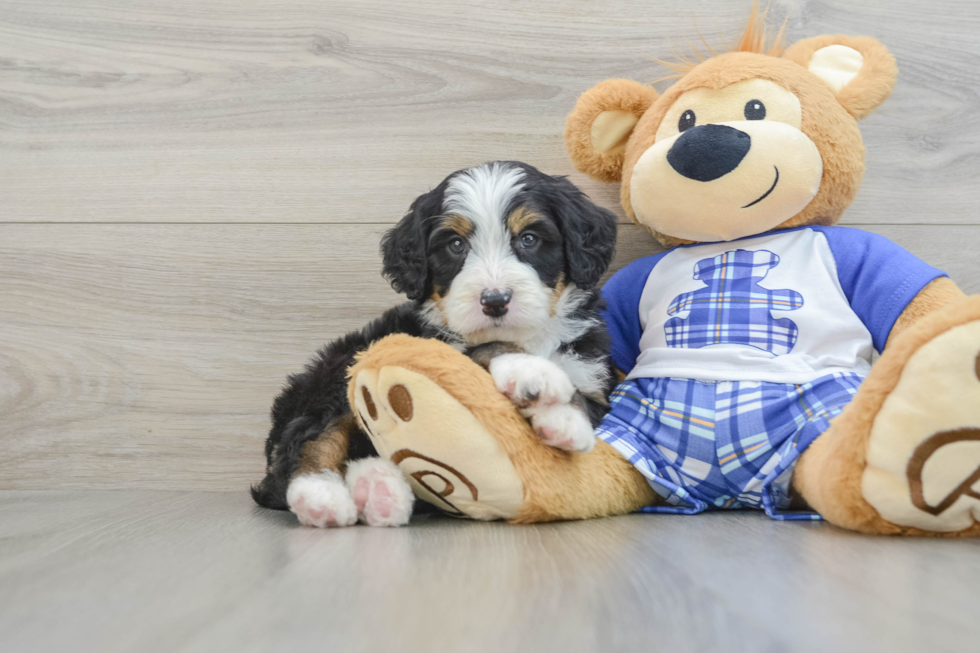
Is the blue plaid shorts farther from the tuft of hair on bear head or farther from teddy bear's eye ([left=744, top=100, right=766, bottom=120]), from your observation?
the tuft of hair on bear head

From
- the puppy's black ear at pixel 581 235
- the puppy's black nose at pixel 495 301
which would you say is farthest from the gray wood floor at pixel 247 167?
the puppy's black nose at pixel 495 301

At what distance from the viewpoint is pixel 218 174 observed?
80.1 inches

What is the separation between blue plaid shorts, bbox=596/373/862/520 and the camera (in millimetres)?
1347

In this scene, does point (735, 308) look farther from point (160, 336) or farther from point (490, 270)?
point (160, 336)

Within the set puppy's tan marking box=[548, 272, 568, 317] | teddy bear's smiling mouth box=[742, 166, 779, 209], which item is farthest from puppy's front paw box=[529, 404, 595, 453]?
teddy bear's smiling mouth box=[742, 166, 779, 209]

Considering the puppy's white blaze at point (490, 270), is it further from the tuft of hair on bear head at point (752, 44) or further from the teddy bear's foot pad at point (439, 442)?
the tuft of hair on bear head at point (752, 44)

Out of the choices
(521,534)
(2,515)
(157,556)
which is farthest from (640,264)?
(2,515)

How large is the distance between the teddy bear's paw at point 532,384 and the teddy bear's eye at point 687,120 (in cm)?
71

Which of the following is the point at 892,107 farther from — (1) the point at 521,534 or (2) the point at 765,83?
(1) the point at 521,534

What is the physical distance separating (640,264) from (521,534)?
86 centimetres

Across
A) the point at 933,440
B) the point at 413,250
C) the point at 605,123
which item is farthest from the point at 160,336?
the point at 933,440

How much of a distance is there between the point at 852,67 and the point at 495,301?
42.7 inches

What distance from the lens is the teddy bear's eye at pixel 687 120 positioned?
1589 mm

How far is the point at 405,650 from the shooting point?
0.65 m
